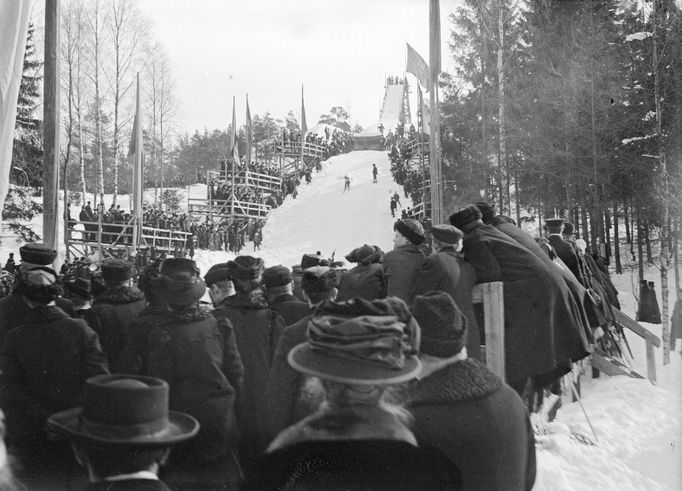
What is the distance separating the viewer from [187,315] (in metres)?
2.93

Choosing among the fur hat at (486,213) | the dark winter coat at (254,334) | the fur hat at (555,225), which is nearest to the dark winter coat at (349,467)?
the dark winter coat at (254,334)

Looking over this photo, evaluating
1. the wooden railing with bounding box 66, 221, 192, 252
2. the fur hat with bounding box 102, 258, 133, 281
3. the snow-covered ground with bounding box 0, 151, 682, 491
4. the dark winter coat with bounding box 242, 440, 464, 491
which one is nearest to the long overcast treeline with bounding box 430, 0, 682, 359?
the snow-covered ground with bounding box 0, 151, 682, 491

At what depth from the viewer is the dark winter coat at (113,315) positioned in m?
3.64

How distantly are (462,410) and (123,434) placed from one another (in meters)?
1.05

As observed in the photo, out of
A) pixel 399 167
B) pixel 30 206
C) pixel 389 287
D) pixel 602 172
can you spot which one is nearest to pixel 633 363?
pixel 389 287

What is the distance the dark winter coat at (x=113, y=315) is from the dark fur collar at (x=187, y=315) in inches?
31.3

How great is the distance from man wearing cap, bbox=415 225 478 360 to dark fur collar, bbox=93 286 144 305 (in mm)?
1971

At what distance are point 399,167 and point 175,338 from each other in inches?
1353

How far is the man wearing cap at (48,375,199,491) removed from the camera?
1.67 m

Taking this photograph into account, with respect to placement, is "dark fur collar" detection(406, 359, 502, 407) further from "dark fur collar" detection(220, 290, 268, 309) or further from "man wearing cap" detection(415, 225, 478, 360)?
"man wearing cap" detection(415, 225, 478, 360)

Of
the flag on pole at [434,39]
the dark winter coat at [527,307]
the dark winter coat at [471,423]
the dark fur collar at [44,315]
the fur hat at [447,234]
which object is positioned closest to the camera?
the dark winter coat at [471,423]

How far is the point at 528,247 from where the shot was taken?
5.06m

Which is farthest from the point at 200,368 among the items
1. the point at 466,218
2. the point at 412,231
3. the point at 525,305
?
the point at 525,305

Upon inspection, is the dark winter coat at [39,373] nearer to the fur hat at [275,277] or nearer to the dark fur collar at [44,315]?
the dark fur collar at [44,315]
